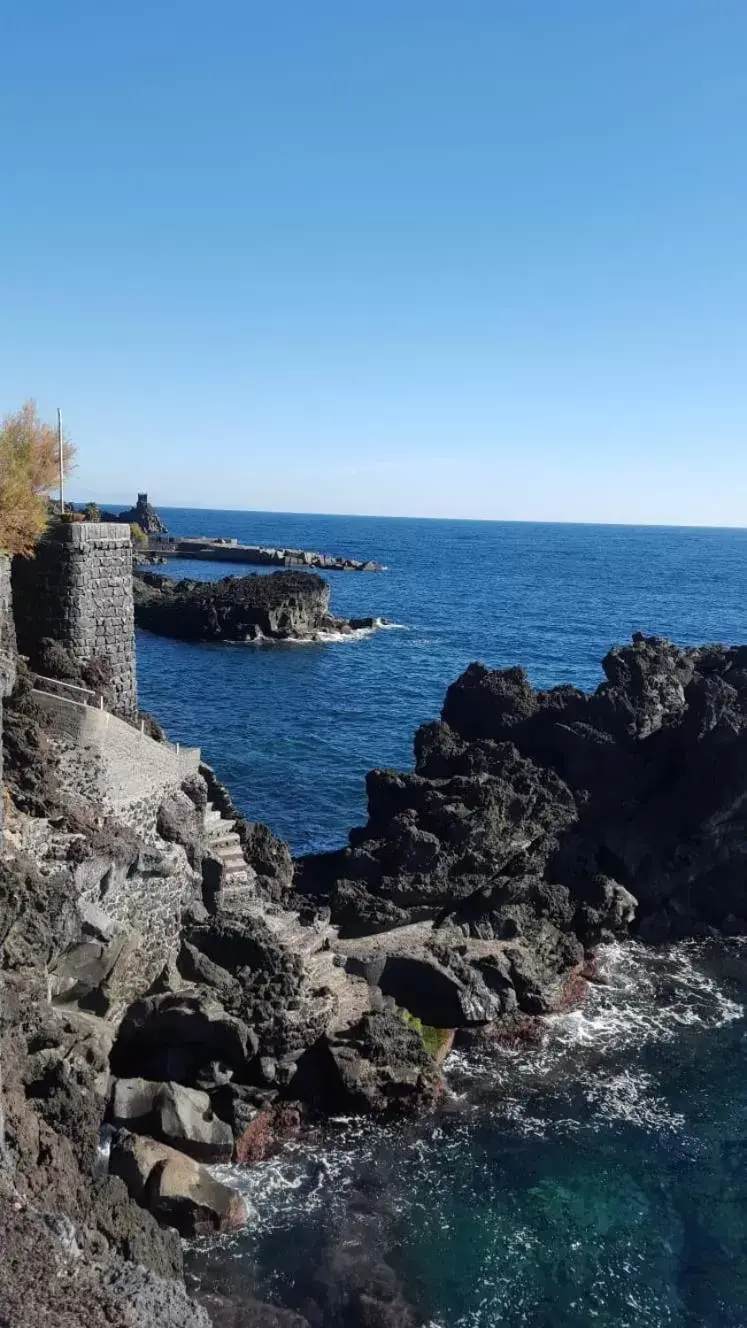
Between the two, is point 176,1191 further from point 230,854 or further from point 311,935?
point 230,854

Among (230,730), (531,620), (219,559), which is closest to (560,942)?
(230,730)

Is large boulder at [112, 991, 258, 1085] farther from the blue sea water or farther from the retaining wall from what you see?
the blue sea water

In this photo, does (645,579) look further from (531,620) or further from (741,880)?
(741,880)

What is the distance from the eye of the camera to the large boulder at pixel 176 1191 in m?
19.7

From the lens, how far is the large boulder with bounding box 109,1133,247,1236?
19.7 m

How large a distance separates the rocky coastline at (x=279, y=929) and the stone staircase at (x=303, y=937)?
0.27 feet

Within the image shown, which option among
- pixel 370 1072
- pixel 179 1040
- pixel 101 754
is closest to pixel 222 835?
pixel 101 754

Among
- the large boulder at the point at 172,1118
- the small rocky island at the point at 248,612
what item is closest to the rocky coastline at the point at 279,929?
the large boulder at the point at 172,1118

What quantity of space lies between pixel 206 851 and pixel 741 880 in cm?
1858

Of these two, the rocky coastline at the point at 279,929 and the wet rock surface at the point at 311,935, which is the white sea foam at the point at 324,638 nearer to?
the rocky coastline at the point at 279,929

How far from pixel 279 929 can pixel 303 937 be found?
2.28ft

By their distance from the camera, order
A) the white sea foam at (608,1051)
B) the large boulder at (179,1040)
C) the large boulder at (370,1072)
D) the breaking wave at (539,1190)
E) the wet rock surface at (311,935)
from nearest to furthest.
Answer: the wet rock surface at (311,935), the breaking wave at (539,1190), the large boulder at (179,1040), the large boulder at (370,1072), the white sea foam at (608,1051)

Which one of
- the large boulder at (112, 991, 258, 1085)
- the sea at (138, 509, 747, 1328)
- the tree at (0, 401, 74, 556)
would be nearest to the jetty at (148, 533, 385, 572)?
the sea at (138, 509, 747, 1328)

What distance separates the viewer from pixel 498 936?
3097 cm
